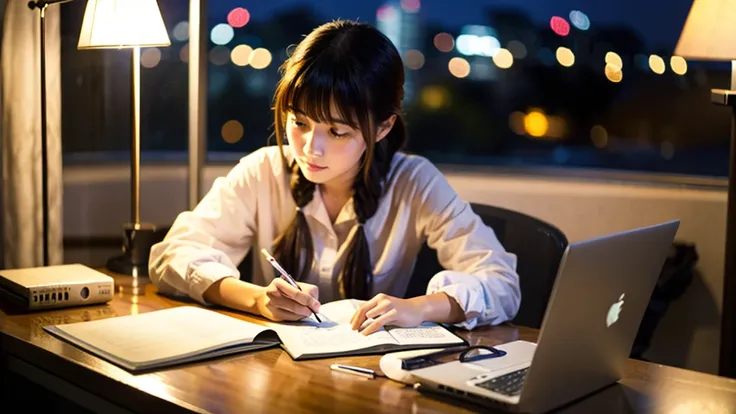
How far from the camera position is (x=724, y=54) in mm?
1919

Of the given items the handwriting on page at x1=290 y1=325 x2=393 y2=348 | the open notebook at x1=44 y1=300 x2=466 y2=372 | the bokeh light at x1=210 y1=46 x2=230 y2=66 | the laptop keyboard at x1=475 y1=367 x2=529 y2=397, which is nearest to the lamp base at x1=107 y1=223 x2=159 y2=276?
the open notebook at x1=44 y1=300 x2=466 y2=372

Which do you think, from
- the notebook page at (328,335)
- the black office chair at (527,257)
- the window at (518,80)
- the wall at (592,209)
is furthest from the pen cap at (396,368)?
the window at (518,80)

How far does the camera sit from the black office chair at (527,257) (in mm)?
2037

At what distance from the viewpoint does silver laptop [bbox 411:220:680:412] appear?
44.4 inches

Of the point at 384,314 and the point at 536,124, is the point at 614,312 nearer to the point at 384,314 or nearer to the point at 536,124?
the point at 384,314

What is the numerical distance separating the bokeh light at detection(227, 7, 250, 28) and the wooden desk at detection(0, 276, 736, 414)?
68.4 inches

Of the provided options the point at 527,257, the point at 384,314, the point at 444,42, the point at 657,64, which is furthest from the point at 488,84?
the point at 384,314

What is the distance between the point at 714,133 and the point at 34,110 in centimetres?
184

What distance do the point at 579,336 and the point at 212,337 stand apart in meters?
0.62

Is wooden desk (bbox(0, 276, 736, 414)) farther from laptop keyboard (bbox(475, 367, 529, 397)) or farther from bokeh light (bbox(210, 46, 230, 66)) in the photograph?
bokeh light (bbox(210, 46, 230, 66))

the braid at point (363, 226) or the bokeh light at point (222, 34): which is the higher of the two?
the bokeh light at point (222, 34)

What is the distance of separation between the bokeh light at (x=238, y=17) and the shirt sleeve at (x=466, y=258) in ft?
4.41

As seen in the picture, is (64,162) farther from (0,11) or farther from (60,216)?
(0,11)

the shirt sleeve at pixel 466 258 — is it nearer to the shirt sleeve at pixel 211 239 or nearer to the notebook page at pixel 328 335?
the notebook page at pixel 328 335
